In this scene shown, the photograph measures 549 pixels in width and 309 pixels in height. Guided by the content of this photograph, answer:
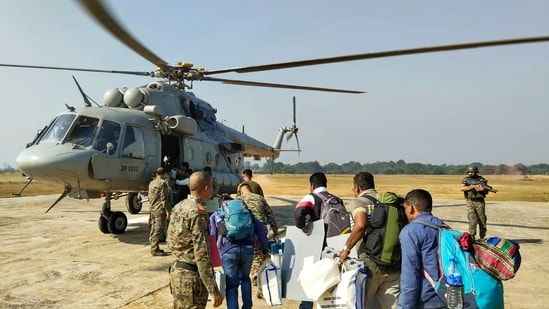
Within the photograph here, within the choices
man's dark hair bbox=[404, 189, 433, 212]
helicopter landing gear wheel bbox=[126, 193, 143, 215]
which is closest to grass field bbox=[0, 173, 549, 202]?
helicopter landing gear wheel bbox=[126, 193, 143, 215]

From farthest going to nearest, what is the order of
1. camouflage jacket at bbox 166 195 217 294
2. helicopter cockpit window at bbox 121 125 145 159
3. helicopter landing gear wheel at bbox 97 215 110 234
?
helicopter landing gear wheel at bbox 97 215 110 234, helicopter cockpit window at bbox 121 125 145 159, camouflage jacket at bbox 166 195 217 294

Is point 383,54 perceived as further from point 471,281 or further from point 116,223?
point 116,223

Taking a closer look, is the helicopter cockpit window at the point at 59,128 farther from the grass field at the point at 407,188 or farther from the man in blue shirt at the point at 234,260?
the man in blue shirt at the point at 234,260

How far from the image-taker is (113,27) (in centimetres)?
459

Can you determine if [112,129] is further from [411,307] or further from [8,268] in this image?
[411,307]

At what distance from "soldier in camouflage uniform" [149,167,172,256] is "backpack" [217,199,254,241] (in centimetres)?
401

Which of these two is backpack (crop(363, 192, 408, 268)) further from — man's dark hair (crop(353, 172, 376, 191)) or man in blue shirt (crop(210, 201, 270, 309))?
man in blue shirt (crop(210, 201, 270, 309))

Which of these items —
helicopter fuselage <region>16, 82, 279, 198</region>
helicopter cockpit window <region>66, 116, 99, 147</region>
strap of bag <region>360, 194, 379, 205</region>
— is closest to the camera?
strap of bag <region>360, 194, 379, 205</region>

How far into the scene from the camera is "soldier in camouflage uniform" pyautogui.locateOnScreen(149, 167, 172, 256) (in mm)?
7566

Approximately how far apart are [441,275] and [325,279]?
3.45 ft

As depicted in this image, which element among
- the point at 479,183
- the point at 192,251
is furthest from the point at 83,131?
the point at 479,183

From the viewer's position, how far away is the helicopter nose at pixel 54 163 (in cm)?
762

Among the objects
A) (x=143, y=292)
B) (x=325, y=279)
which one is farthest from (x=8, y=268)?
(x=325, y=279)

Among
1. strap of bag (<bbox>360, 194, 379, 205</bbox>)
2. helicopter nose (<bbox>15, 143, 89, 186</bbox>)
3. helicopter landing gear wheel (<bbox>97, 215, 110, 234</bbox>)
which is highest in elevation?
helicopter nose (<bbox>15, 143, 89, 186</bbox>)
